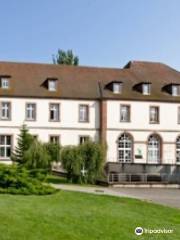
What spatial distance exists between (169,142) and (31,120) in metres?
13.7

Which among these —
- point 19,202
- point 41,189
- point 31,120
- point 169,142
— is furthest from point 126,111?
point 19,202

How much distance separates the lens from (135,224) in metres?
13.5

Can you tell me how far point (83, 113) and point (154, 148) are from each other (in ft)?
25.5

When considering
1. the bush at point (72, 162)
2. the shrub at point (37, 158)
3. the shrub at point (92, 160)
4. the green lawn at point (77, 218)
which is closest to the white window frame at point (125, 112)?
the shrub at point (92, 160)

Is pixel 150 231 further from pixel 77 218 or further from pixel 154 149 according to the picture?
pixel 154 149

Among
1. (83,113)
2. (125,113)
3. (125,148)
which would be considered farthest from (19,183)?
(125,113)

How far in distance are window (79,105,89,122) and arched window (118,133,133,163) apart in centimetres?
378

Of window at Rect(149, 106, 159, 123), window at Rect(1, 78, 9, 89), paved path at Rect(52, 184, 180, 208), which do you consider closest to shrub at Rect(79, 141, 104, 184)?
paved path at Rect(52, 184, 180, 208)

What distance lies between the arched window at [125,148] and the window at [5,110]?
10751mm

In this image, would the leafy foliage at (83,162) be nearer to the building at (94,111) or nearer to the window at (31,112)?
the building at (94,111)

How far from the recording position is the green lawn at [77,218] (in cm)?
1159

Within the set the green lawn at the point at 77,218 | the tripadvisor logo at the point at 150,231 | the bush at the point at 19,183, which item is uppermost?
the bush at the point at 19,183

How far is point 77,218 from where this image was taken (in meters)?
13.6

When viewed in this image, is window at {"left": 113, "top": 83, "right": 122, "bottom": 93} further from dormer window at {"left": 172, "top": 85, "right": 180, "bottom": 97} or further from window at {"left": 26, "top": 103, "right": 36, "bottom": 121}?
window at {"left": 26, "top": 103, "right": 36, "bottom": 121}
